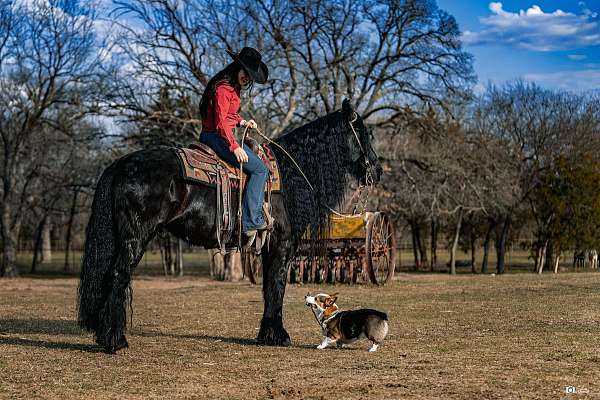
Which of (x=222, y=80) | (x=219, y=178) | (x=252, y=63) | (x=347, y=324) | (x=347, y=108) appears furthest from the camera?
(x=347, y=108)

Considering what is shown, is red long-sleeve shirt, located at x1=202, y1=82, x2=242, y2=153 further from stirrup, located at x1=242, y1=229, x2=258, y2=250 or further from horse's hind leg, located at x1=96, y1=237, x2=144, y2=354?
horse's hind leg, located at x1=96, y1=237, x2=144, y2=354

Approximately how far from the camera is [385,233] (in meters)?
19.8

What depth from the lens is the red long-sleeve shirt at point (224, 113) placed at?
8000mm

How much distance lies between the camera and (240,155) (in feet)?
26.2

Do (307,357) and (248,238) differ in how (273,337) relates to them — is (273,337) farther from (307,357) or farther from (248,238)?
(248,238)

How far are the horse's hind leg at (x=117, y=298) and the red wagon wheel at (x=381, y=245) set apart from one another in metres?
10.6

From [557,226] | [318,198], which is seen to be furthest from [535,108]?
[318,198]

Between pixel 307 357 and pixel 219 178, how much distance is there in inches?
81.9

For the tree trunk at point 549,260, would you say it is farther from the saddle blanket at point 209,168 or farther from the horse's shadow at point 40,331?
the saddle blanket at point 209,168

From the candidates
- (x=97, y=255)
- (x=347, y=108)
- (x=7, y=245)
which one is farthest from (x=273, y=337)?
(x=7, y=245)

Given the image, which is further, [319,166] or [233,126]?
[319,166]

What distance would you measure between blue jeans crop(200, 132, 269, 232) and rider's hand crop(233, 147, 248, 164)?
0.10m

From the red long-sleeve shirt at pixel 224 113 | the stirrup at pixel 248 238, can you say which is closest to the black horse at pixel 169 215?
the stirrup at pixel 248 238

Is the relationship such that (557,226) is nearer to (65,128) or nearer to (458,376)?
(65,128)
